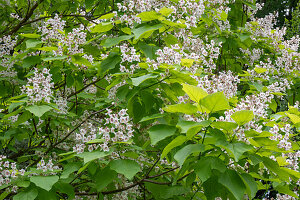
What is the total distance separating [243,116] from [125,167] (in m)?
0.84

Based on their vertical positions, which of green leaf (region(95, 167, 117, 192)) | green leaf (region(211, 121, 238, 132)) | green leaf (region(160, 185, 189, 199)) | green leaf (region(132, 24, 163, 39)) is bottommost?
green leaf (region(160, 185, 189, 199))

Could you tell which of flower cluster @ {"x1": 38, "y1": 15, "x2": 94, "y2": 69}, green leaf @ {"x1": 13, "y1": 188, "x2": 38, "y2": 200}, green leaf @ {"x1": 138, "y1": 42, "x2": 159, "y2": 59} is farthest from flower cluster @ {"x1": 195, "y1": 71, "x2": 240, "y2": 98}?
green leaf @ {"x1": 13, "y1": 188, "x2": 38, "y2": 200}

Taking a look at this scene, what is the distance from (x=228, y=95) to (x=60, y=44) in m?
1.60

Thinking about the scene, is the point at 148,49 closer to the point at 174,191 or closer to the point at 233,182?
the point at 174,191

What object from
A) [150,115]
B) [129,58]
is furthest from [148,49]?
[150,115]

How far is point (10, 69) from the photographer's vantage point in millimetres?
3818

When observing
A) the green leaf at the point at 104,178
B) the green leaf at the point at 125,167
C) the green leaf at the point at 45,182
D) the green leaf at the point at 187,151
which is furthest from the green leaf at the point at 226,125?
the green leaf at the point at 45,182

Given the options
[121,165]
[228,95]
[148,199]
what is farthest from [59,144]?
[228,95]

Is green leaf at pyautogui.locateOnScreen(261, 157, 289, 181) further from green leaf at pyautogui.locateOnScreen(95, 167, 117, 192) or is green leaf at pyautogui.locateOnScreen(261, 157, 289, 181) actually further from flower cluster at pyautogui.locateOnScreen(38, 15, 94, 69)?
flower cluster at pyautogui.locateOnScreen(38, 15, 94, 69)

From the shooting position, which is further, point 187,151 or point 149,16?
point 149,16

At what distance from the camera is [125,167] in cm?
227

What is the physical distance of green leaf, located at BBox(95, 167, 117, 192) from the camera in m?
2.34

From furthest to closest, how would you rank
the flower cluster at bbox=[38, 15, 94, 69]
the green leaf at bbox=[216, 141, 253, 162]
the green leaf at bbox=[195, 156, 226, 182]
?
the flower cluster at bbox=[38, 15, 94, 69] → the green leaf at bbox=[195, 156, 226, 182] → the green leaf at bbox=[216, 141, 253, 162]

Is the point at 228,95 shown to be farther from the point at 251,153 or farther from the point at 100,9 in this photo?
the point at 100,9
